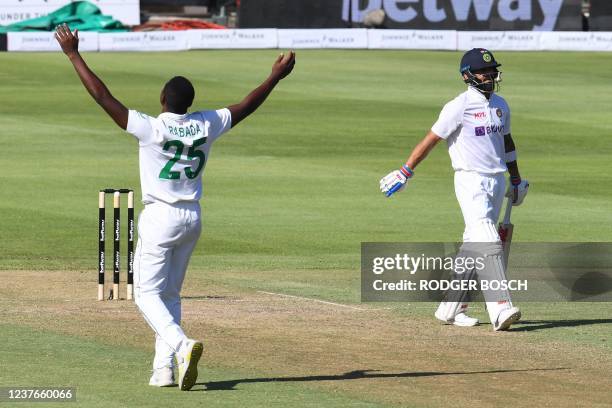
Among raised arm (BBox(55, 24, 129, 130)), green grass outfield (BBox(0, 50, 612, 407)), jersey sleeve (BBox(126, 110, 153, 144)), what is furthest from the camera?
green grass outfield (BBox(0, 50, 612, 407))

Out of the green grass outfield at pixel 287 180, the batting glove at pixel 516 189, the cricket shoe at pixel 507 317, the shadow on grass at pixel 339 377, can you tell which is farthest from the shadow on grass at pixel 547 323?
the shadow on grass at pixel 339 377

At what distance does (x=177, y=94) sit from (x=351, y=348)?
8.64 feet

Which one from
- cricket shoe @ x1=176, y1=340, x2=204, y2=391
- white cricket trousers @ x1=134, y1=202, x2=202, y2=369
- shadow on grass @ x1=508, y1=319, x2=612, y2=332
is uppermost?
white cricket trousers @ x1=134, y1=202, x2=202, y2=369

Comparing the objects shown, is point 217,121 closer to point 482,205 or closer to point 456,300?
point 482,205

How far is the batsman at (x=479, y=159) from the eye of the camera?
11508mm

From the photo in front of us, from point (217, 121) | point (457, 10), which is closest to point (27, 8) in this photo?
point (457, 10)

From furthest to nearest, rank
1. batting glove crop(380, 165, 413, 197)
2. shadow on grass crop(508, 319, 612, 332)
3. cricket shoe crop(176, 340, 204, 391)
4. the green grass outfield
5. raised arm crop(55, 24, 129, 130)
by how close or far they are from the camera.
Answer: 1. shadow on grass crop(508, 319, 612, 332)
2. batting glove crop(380, 165, 413, 197)
3. the green grass outfield
4. raised arm crop(55, 24, 129, 130)
5. cricket shoe crop(176, 340, 204, 391)

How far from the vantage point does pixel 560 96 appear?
120 feet

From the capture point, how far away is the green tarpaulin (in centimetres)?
4603

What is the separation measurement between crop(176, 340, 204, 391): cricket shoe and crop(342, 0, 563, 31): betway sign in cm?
3871

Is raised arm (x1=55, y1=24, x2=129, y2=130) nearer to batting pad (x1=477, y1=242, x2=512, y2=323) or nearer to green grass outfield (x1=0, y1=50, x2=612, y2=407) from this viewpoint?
green grass outfield (x1=0, y1=50, x2=612, y2=407)

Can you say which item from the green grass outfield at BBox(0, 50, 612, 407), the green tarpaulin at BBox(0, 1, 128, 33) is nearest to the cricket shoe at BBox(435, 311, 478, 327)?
the green grass outfield at BBox(0, 50, 612, 407)

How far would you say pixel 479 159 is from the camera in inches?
456

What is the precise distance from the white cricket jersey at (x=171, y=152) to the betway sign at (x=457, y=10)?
38172 millimetres
